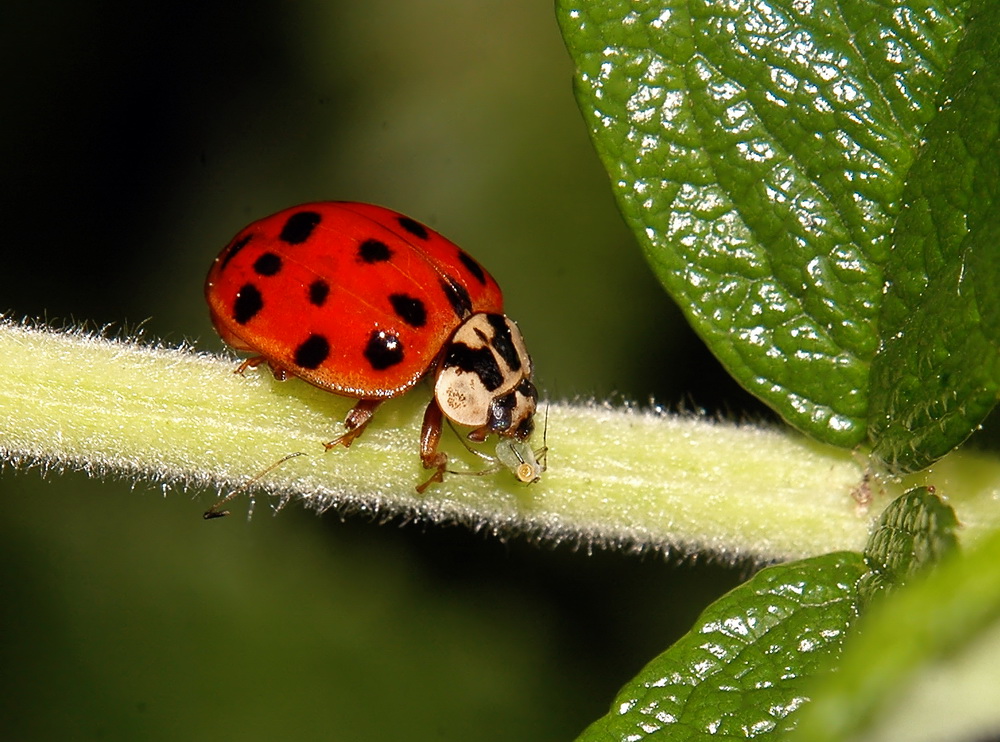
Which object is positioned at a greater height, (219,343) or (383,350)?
(383,350)

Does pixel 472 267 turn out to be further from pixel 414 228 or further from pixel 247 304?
pixel 247 304

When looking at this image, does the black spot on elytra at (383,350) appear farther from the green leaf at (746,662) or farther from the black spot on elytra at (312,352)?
the green leaf at (746,662)

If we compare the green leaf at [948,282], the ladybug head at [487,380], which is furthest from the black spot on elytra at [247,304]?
the green leaf at [948,282]

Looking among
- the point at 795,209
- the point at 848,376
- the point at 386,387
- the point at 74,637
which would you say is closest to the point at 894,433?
the point at 848,376

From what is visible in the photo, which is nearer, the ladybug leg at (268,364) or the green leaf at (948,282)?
the green leaf at (948,282)

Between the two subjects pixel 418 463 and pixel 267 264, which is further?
pixel 267 264

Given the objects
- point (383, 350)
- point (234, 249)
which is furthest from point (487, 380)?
point (234, 249)
